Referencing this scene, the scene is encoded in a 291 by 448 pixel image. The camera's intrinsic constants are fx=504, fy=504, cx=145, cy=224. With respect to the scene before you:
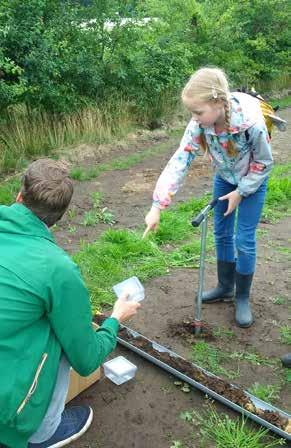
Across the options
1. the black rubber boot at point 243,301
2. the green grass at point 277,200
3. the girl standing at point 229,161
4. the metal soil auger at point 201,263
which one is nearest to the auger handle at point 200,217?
the metal soil auger at point 201,263

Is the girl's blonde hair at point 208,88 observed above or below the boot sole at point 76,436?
above

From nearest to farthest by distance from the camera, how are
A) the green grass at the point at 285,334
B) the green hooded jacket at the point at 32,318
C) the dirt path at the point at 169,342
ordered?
the green hooded jacket at the point at 32,318 → the dirt path at the point at 169,342 → the green grass at the point at 285,334

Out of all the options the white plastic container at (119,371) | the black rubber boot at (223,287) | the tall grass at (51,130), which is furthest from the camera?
the tall grass at (51,130)

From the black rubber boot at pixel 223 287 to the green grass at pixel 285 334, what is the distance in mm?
482

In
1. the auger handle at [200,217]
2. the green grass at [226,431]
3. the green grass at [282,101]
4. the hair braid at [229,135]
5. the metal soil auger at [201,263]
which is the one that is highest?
the hair braid at [229,135]

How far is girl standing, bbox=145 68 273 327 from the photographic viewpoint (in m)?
2.84

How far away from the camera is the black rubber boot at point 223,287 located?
380 cm

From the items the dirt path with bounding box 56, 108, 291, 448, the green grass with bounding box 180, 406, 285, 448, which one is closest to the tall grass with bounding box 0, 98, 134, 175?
the dirt path with bounding box 56, 108, 291, 448

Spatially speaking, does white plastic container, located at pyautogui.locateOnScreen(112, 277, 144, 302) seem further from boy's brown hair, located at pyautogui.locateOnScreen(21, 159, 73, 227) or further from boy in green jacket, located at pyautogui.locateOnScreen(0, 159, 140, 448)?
boy's brown hair, located at pyautogui.locateOnScreen(21, 159, 73, 227)

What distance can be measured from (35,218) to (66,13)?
715 cm

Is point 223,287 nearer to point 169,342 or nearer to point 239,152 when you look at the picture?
point 169,342

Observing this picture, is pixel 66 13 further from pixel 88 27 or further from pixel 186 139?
pixel 186 139

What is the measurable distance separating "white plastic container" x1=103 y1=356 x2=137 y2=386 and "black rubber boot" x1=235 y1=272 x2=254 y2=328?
0.95 m

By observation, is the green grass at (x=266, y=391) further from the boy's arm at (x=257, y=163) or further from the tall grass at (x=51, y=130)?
the tall grass at (x=51, y=130)
